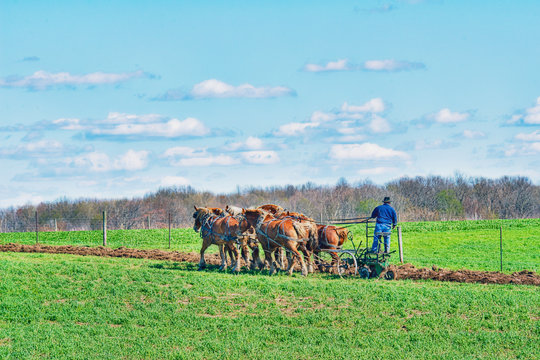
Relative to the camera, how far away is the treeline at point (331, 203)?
60.3m

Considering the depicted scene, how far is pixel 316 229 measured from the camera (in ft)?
71.5

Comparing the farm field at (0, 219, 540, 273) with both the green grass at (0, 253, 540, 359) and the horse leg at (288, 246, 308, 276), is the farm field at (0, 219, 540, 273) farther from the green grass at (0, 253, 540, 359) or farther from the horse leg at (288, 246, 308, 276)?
the green grass at (0, 253, 540, 359)

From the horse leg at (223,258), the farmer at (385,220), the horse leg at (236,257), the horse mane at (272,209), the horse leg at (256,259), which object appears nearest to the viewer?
the farmer at (385,220)

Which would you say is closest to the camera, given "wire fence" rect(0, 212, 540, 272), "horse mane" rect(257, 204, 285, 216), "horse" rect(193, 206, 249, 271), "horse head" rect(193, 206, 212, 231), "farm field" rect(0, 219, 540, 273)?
"horse" rect(193, 206, 249, 271)

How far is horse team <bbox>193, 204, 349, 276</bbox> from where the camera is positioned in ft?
70.3

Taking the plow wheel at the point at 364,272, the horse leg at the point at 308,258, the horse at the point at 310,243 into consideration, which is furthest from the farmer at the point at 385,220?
Answer: the horse leg at the point at 308,258

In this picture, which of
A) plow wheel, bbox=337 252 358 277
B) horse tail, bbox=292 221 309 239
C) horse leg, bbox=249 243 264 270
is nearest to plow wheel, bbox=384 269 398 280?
plow wheel, bbox=337 252 358 277

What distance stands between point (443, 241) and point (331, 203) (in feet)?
85.0

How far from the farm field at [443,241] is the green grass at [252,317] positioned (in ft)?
31.1

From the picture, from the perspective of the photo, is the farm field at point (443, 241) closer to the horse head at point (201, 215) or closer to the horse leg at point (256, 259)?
the horse leg at point (256, 259)

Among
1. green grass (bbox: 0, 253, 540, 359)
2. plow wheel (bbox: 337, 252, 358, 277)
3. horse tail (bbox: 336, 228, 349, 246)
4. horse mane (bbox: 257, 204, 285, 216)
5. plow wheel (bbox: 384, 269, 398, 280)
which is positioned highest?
horse mane (bbox: 257, 204, 285, 216)

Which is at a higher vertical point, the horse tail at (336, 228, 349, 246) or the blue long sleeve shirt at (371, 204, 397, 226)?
the blue long sleeve shirt at (371, 204, 397, 226)

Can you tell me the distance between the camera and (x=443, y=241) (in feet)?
130

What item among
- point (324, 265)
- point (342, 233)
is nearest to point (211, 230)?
point (324, 265)
